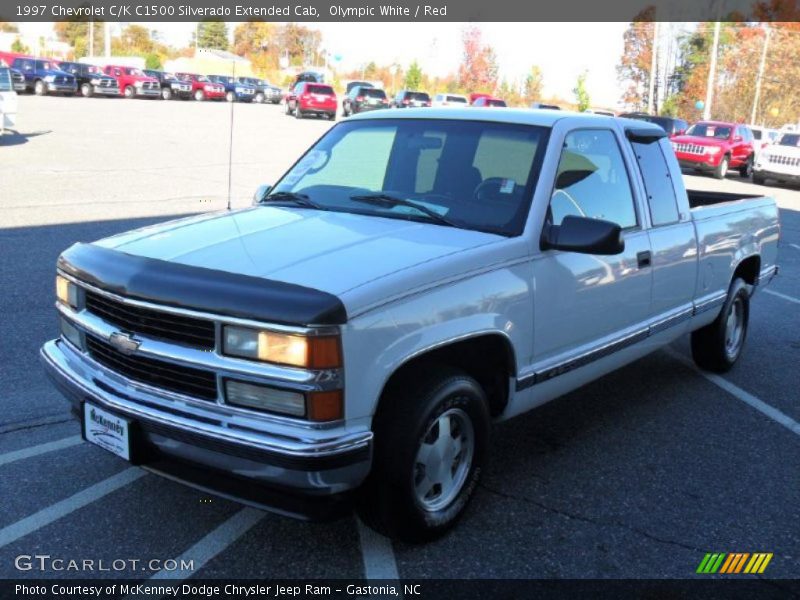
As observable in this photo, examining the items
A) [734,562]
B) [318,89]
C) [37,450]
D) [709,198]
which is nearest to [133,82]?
[318,89]

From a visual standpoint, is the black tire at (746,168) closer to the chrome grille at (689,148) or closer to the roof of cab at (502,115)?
the chrome grille at (689,148)

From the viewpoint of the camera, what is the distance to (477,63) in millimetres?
79875

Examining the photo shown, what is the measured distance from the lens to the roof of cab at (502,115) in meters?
4.42

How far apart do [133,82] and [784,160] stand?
37.4m

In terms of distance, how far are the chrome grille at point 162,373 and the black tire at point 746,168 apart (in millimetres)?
27023

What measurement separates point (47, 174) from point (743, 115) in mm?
51661

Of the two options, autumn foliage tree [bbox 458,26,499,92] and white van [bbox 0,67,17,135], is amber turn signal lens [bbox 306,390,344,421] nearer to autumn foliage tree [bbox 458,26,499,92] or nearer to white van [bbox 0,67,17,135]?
white van [bbox 0,67,17,135]

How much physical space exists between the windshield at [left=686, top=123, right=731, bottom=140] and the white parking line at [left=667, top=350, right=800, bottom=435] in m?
21.7

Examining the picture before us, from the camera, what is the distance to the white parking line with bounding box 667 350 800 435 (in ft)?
17.6

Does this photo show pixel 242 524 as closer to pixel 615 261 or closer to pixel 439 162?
pixel 439 162

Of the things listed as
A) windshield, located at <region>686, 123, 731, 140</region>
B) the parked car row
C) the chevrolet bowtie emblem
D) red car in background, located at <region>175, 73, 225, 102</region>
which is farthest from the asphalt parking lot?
red car in background, located at <region>175, 73, 225, 102</region>

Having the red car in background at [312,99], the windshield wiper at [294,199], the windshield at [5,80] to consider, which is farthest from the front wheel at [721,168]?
the windshield wiper at [294,199]

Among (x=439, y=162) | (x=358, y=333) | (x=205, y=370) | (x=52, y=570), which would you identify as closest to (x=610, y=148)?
(x=439, y=162)

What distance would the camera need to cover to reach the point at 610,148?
4.81m
